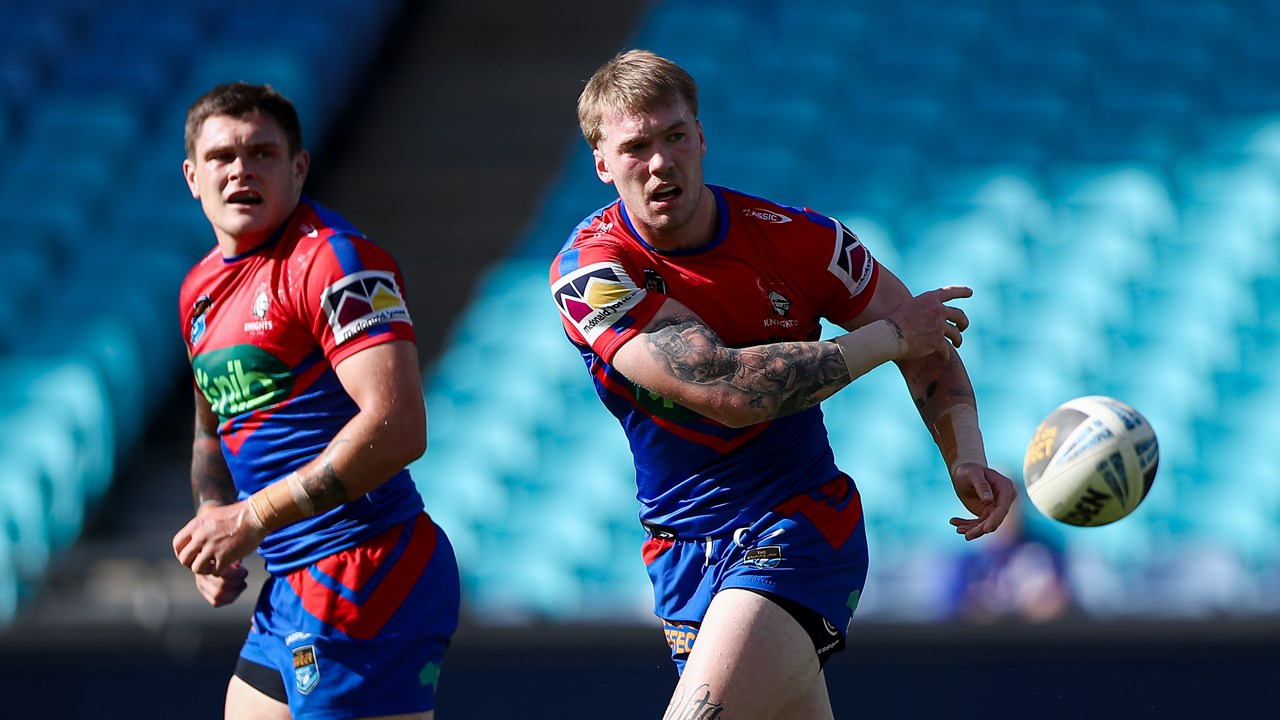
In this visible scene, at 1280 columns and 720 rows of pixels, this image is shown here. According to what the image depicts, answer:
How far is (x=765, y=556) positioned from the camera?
13.1 feet

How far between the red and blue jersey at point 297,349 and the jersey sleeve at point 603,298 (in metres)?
0.46

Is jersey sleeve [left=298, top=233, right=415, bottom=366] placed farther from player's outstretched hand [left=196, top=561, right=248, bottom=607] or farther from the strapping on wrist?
player's outstretched hand [left=196, top=561, right=248, bottom=607]

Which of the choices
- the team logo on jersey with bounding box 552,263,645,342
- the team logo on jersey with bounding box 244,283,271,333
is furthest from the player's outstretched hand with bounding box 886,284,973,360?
the team logo on jersey with bounding box 244,283,271,333

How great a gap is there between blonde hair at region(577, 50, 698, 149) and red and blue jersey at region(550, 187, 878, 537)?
11.2 inches

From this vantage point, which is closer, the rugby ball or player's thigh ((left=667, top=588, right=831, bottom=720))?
player's thigh ((left=667, top=588, right=831, bottom=720))

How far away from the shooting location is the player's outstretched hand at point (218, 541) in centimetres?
390

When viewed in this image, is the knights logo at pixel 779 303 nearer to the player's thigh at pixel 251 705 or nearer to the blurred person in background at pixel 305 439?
the blurred person in background at pixel 305 439

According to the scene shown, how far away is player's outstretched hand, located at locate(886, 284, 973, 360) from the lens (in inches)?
156

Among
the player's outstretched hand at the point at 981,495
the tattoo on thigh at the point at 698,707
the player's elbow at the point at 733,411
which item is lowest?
the tattoo on thigh at the point at 698,707

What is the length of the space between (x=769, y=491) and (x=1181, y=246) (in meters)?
7.57

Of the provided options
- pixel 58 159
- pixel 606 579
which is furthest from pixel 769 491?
pixel 58 159

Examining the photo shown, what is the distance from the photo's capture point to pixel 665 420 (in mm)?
4125

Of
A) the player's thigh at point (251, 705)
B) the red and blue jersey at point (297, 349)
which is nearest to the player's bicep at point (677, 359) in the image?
the red and blue jersey at point (297, 349)

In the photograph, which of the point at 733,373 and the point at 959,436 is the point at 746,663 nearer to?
the point at 733,373
